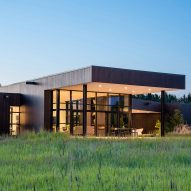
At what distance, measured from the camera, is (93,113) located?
2744cm

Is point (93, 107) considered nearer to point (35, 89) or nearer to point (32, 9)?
point (35, 89)

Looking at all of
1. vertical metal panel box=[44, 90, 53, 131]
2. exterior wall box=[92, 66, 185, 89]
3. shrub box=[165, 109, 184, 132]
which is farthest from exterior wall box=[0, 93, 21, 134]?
shrub box=[165, 109, 184, 132]

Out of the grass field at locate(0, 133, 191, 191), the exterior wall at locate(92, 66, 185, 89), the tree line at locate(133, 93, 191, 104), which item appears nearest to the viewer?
the grass field at locate(0, 133, 191, 191)

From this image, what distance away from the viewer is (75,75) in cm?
2342

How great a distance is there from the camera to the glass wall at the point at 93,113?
26.6 m

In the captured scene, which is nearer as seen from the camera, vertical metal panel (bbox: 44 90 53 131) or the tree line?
vertical metal panel (bbox: 44 90 53 131)

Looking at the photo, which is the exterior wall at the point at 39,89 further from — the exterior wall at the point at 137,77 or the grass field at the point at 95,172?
the grass field at the point at 95,172

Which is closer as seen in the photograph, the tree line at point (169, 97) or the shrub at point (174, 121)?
the shrub at point (174, 121)

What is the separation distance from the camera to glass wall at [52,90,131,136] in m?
26.6

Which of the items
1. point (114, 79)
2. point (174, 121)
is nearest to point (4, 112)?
point (114, 79)

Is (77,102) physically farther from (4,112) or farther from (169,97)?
(169,97)

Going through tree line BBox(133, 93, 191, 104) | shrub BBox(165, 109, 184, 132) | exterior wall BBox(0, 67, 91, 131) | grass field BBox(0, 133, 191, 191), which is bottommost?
grass field BBox(0, 133, 191, 191)

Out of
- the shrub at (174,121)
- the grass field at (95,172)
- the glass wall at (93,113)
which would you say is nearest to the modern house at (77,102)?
the glass wall at (93,113)

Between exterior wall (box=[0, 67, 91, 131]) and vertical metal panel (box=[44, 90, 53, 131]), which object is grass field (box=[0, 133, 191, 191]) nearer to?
exterior wall (box=[0, 67, 91, 131])
